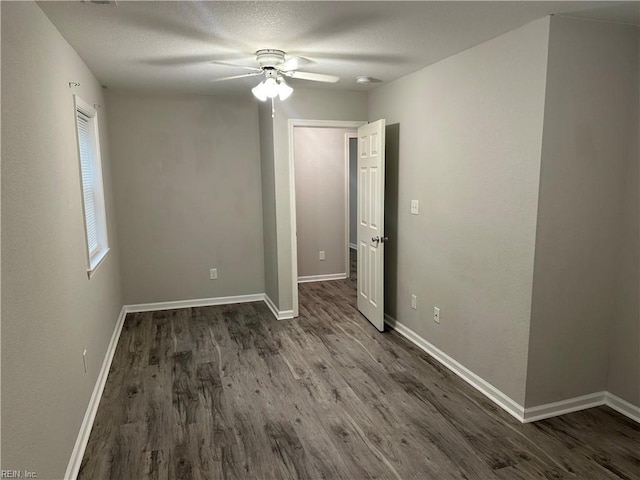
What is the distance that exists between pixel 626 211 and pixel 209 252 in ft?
13.4

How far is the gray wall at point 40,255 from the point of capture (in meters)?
1.61

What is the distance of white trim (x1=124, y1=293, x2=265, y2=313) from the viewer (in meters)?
4.95

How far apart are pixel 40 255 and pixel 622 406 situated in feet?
11.7

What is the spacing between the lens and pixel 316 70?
11.8 feet

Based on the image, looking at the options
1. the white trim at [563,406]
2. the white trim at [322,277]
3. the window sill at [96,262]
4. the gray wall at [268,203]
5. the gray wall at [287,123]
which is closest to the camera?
the white trim at [563,406]

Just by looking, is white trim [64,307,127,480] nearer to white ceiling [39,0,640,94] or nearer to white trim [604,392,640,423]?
white ceiling [39,0,640,94]

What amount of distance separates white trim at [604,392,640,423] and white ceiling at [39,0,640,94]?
2.38m

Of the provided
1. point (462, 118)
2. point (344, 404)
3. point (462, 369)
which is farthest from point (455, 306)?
point (462, 118)

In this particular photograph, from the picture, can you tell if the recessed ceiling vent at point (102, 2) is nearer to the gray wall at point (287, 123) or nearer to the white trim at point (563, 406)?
the gray wall at point (287, 123)

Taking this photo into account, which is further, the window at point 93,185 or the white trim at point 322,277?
the white trim at point 322,277

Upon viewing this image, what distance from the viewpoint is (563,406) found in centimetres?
282

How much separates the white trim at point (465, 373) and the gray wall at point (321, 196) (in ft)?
6.99

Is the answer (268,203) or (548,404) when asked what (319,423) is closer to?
(548,404)

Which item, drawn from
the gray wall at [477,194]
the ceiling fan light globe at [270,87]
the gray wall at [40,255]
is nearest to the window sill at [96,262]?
the gray wall at [40,255]
